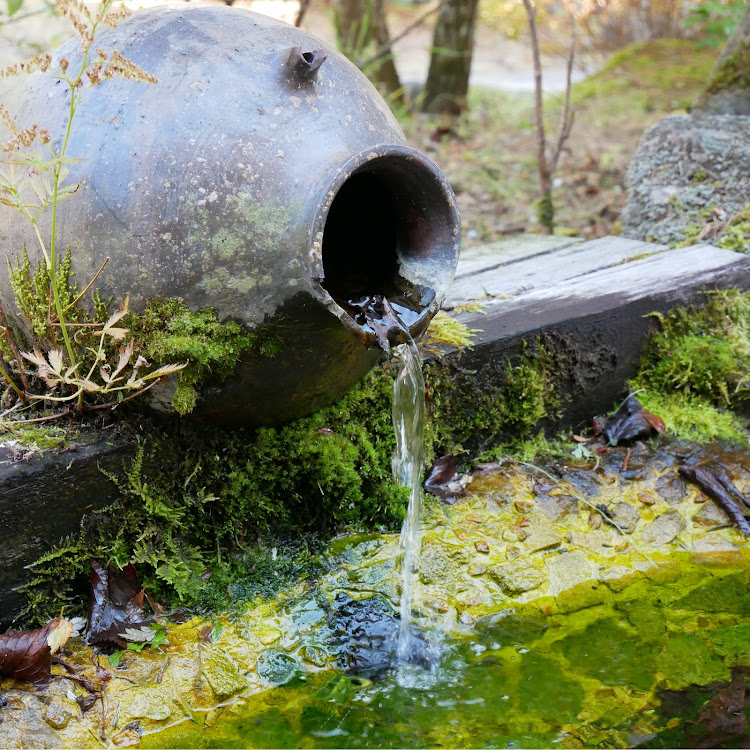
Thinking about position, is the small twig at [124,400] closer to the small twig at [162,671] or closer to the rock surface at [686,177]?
the small twig at [162,671]

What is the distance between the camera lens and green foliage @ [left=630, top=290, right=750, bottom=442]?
357 centimetres

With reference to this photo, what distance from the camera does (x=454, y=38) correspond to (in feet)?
22.9

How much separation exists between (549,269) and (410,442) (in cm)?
131

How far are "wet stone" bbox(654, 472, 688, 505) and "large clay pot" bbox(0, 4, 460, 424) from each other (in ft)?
4.55

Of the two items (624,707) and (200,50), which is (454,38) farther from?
(624,707)

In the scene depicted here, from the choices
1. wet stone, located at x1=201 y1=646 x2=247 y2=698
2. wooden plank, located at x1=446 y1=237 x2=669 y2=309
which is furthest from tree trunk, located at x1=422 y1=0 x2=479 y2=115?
wet stone, located at x1=201 y1=646 x2=247 y2=698

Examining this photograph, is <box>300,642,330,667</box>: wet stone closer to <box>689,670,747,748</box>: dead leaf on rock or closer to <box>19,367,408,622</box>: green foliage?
<box>19,367,408,622</box>: green foliage

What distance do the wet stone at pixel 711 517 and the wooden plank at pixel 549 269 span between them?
1.13 m

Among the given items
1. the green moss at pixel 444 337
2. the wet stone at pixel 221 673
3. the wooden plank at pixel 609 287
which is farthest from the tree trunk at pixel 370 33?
the wet stone at pixel 221 673

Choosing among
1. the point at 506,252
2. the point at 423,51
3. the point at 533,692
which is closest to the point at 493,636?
the point at 533,692

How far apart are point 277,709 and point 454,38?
6.13 m

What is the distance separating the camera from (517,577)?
9.18 feet

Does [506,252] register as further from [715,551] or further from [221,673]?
[221,673]

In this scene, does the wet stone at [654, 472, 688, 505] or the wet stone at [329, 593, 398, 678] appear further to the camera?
the wet stone at [654, 472, 688, 505]
